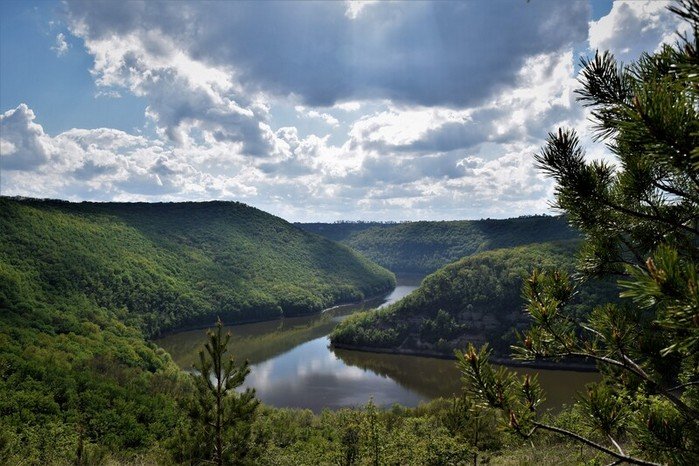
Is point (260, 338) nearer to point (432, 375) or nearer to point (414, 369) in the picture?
point (414, 369)

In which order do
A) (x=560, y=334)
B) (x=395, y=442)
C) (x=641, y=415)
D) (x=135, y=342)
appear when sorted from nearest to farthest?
(x=641, y=415), (x=560, y=334), (x=395, y=442), (x=135, y=342)

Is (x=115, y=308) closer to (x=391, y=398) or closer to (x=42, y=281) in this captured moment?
(x=42, y=281)

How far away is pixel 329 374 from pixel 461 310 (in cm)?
2713

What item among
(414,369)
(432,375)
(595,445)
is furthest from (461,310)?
(595,445)

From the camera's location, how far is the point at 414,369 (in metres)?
59.3

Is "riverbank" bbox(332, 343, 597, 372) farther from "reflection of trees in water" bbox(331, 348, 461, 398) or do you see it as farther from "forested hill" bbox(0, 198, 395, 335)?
"forested hill" bbox(0, 198, 395, 335)

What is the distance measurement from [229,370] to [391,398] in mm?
39532

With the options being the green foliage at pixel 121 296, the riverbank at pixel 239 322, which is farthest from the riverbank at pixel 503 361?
the riverbank at pixel 239 322

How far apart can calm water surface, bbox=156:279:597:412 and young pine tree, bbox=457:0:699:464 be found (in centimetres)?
4096

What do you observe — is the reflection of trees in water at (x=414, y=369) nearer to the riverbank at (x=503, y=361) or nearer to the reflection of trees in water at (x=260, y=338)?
the riverbank at (x=503, y=361)

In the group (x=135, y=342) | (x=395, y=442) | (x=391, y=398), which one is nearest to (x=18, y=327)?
(x=135, y=342)

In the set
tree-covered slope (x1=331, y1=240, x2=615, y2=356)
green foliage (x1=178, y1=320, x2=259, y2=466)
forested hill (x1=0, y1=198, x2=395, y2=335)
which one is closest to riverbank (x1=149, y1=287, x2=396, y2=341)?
forested hill (x1=0, y1=198, x2=395, y2=335)

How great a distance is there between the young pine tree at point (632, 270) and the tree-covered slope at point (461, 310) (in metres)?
61.7

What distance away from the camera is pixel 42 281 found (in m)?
69.2
